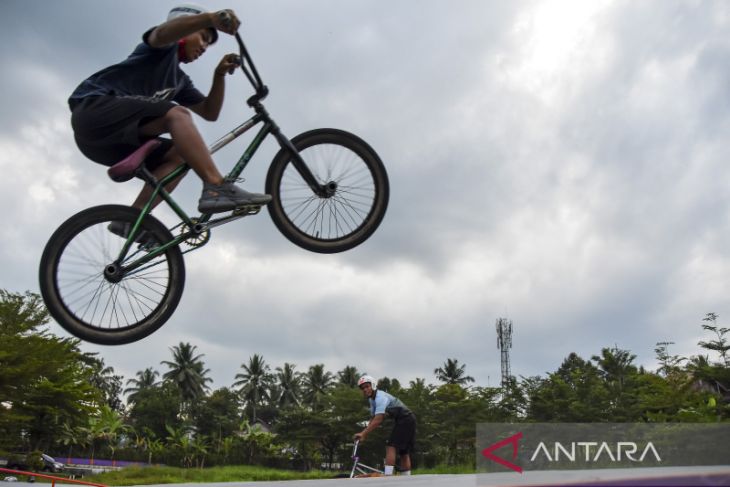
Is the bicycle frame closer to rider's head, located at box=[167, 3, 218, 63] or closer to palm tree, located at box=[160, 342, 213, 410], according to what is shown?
rider's head, located at box=[167, 3, 218, 63]

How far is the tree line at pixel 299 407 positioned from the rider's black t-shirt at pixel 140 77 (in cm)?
3159

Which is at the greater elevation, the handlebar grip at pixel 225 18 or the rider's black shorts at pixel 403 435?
the handlebar grip at pixel 225 18

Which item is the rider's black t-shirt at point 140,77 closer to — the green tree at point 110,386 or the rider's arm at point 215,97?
the rider's arm at point 215,97

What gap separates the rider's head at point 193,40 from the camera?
399 centimetres

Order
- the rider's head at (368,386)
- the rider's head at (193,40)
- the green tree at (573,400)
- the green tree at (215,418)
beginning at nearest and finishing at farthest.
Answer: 1. the rider's head at (193,40)
2. the rider's head at (368,386)
3. the green tree at (573,400)
4. the green tree at (215,418)

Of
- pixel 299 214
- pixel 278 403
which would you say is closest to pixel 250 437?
pixel 278 403

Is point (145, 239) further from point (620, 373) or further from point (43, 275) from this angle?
point (620, 373)

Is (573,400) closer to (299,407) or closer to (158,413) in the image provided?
(299,407)

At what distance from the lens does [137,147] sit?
4227 millimetres

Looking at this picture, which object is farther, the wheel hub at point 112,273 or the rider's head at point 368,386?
the rider's head at point 368,386

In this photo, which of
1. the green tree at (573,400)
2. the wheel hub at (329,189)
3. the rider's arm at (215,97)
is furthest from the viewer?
the green tree at (573,400)

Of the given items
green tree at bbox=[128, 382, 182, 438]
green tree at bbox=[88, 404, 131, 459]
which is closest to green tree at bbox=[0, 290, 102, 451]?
green tree at bbox=[88, 404, 131, 459]

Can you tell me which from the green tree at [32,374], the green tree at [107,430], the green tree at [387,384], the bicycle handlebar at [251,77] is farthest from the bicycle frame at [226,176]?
the green tree at [107,430]

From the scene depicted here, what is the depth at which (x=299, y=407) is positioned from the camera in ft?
214
